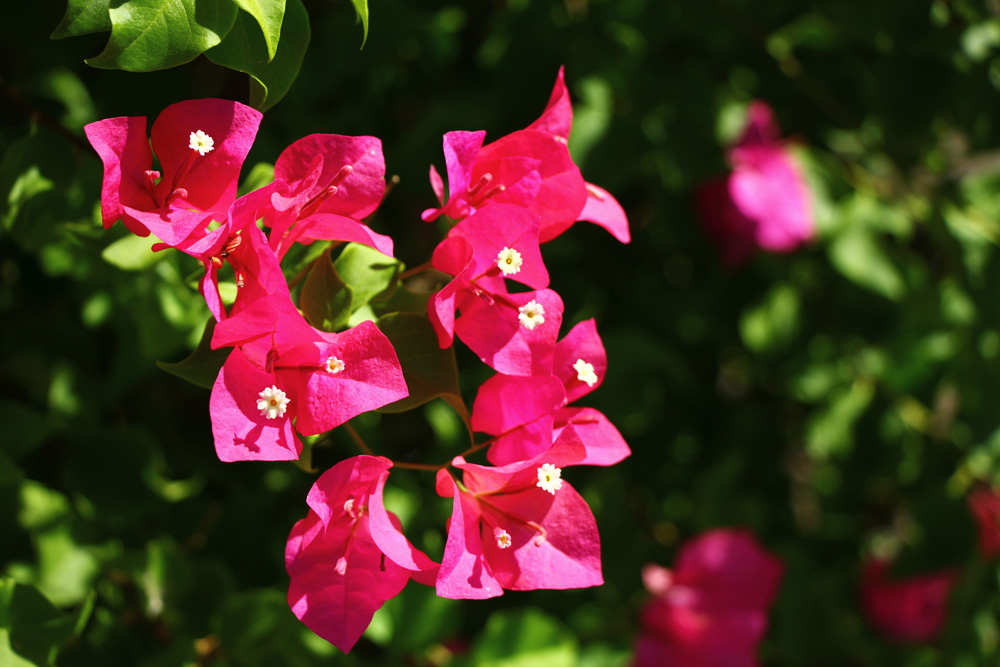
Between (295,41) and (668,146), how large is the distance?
0.62 m

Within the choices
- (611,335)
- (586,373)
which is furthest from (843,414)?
(586,373)

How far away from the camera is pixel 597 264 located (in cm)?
107

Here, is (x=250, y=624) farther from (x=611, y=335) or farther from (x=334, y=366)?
(x=611, y=335)

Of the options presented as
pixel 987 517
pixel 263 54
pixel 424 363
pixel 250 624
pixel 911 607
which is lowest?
pixel 911 607

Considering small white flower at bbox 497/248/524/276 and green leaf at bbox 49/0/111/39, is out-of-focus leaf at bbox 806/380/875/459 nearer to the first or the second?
small white flower at bbox 497/248/524/276

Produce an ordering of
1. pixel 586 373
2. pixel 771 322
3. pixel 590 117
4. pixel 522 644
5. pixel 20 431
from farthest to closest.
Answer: pixel 771 322 → pixel 590 117 → pixel 522 644 → pixel 20 431 → pixel 586 373

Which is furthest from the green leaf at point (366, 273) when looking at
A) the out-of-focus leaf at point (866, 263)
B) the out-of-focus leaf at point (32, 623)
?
the out-of-focus leaf at point (866, 263)

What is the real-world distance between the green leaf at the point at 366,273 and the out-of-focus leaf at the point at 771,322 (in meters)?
0.76

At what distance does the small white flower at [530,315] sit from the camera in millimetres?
463

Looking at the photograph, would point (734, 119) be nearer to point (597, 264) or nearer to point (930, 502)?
point (597, 264)

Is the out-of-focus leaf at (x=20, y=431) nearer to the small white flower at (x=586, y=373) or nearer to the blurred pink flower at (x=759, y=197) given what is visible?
the small white flower at (x=586, y=373)

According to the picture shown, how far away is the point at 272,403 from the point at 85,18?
0.77 feet

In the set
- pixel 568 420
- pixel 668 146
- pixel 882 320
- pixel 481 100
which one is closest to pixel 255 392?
pixel 568 420

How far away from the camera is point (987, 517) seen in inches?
46.4
